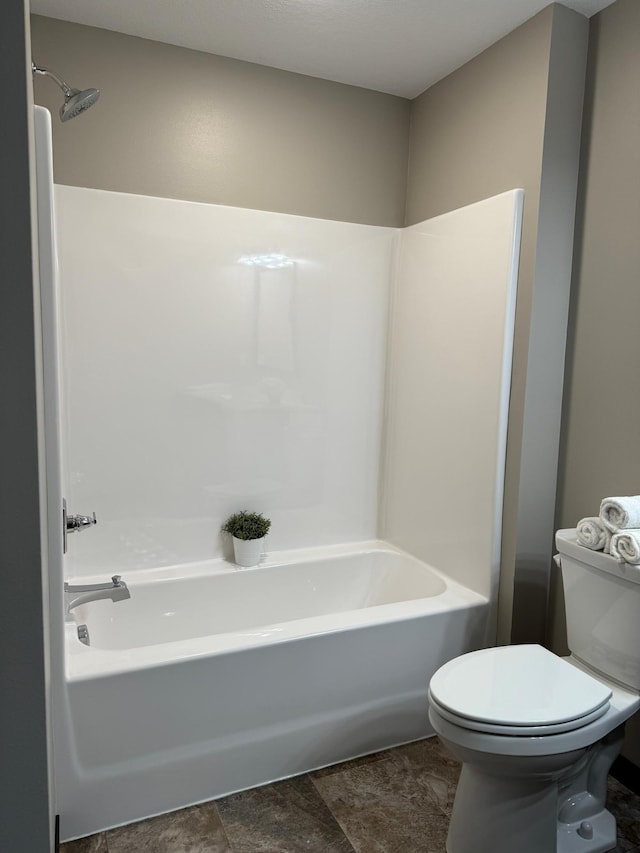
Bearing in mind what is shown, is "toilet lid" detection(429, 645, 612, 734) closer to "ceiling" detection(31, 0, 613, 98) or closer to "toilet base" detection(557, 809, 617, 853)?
"toilet base" detection(557, 809, 617, 853)

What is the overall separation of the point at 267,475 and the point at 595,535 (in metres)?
1.40

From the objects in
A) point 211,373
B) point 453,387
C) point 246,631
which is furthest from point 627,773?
point 211,373

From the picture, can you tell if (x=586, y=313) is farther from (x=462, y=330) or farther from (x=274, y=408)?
(x=274, y=408)

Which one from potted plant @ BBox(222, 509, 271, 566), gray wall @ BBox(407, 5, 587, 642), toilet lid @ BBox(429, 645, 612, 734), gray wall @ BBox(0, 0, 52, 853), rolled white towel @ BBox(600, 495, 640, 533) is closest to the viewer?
gray wall @ BBox(0, 0, 52, 853)

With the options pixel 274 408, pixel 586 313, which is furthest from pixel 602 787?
pixel 274 408

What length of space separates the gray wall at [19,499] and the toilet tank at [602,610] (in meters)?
1.56

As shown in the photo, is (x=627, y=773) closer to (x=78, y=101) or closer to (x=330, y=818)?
(x=330, y=818)

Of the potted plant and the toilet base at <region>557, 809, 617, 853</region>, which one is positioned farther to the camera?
the potted plant

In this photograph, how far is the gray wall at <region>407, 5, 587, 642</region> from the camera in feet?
7.30

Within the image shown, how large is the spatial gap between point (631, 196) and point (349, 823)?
2191 mm

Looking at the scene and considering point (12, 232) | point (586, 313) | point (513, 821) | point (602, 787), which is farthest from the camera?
point (586, 313)

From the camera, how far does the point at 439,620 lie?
234 cm

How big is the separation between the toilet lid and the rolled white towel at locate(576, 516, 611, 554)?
0.36 metres

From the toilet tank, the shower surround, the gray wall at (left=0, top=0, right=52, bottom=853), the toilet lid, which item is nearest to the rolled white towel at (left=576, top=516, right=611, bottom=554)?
the toilet tank
